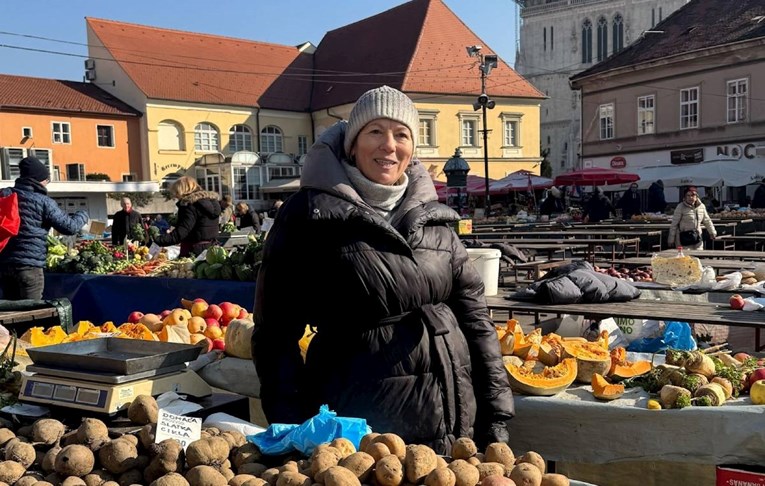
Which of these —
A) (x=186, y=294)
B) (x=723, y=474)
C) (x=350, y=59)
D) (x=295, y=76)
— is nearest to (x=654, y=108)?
(x=350, y=59)

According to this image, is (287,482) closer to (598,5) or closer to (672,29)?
(672,29)

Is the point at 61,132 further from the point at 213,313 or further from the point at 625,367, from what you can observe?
the point at 625,367

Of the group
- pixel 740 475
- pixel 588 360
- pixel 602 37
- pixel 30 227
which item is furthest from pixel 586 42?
pixel 740 475

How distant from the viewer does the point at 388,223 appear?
2410 mm

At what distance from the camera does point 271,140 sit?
4366 cm

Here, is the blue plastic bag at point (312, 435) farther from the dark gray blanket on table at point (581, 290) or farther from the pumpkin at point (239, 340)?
the dark gray blanket on table at point (581, 290)

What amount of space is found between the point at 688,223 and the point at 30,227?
346 inches

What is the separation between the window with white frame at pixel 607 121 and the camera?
3444cm

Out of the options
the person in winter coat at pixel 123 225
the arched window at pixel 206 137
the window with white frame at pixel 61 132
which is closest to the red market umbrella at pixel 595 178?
the person in winter coat at pixel 123 225

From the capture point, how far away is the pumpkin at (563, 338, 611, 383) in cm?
380

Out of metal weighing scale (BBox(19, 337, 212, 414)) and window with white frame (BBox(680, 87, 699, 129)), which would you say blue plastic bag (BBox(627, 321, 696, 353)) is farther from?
window with white frame (BBox(680, 87, 699, 129))

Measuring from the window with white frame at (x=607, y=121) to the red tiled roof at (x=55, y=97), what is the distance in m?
24.2

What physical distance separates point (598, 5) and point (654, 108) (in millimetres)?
42507

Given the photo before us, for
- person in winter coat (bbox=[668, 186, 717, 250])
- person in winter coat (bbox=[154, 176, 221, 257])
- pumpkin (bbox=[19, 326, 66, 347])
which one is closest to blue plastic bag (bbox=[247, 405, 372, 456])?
pumpkin (bbox=[19, 326, 66, 347])
